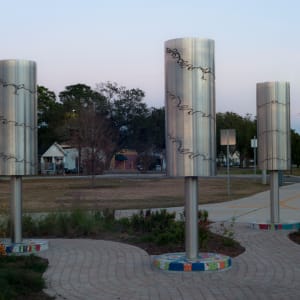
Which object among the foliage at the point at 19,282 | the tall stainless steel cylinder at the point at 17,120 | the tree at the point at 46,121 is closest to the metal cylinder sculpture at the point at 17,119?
the tall stainless steel cylinder at the point at 17,120

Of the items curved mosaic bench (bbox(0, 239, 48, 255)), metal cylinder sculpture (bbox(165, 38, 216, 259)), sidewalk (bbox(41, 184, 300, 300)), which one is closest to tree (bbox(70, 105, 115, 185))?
sidewalk (bbox(41, 184, 300, 300))

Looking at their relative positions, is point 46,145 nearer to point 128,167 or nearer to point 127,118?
point 127,118

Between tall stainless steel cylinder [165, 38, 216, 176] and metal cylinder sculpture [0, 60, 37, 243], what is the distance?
2889mm

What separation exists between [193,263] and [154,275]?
1.89ft

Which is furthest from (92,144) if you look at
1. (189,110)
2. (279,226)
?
(189,110)

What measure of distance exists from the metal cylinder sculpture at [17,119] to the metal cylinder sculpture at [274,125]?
548 centimetres

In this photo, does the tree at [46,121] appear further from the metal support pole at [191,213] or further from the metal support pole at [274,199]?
the metal support pole at [191,213]

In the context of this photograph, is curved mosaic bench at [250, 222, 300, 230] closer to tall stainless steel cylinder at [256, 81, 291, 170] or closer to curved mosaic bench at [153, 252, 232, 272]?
tall stainless steel cylinder at [256, 81, 291, 170]

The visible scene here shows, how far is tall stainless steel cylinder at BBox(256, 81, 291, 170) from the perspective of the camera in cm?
1315

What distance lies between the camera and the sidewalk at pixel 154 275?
22.9 feet

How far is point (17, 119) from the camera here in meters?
9.98

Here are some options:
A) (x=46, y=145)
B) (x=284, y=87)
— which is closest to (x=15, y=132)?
(x=284, y=87)

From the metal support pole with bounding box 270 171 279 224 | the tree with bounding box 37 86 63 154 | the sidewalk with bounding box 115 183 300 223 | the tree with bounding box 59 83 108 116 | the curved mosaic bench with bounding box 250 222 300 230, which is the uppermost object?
the tree with bounding box 59 83 108 116

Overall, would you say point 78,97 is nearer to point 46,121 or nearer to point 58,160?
point 46,121
